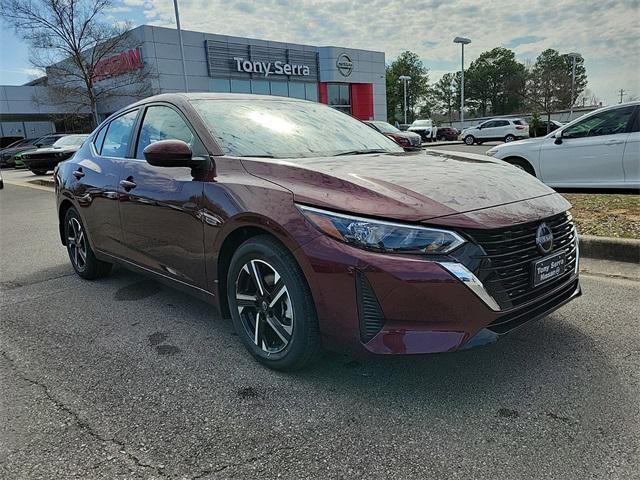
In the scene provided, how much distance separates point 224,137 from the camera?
3133 mm

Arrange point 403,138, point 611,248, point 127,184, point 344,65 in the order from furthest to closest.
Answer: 1. point 344,65
2. point 403,138
3. point 611,248
4. point 127,184

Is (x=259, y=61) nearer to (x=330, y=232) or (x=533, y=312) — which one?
(x=330, y=232)

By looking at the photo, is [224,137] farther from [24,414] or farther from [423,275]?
[24,414]

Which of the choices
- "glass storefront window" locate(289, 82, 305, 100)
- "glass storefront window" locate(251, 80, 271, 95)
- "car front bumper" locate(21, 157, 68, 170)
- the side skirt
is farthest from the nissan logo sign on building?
the side skirt

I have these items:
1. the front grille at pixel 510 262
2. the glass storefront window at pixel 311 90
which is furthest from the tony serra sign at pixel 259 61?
the front grille at pixel 510 262

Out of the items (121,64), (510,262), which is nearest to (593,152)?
(510,262)

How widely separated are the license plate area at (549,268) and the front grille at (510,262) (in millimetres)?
26

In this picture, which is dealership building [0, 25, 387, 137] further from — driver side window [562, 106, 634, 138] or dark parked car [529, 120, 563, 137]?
driver side window [562, 106, 634, 138]

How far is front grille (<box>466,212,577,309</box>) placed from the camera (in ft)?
7.38

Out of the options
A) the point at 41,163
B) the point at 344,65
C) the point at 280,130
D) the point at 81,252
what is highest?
the point at 344,65

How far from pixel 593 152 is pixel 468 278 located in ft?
20.4

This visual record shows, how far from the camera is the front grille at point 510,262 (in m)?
2.25

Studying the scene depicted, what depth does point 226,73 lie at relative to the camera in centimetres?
3328

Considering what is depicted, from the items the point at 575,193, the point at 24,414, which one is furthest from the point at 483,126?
the point at 24,414
